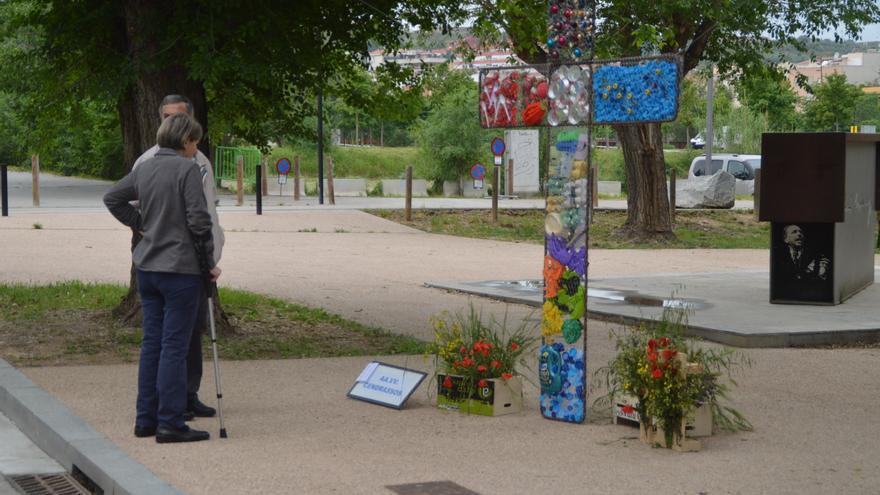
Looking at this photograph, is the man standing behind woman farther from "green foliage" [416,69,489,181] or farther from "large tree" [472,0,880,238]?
"green foliage" [416,69,489,181]

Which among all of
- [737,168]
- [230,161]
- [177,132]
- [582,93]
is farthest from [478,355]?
[737,168]

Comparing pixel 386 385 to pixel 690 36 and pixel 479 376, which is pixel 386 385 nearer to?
pixel 479 376

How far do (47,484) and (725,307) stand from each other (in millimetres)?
A: 8724

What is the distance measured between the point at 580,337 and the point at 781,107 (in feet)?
215

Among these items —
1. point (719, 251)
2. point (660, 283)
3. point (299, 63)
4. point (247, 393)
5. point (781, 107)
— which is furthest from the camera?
point (781, 107)

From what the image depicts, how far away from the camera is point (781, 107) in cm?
6981

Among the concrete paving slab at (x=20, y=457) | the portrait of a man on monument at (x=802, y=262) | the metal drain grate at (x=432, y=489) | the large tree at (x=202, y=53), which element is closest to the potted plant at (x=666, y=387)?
the metal drain grate at (x=432, y=489)

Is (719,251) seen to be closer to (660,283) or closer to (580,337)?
(660,283)

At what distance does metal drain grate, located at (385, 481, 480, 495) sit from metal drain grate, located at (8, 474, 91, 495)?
1638mm

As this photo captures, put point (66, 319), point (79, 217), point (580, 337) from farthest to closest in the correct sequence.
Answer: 1. point (79, 217)
2. point (66, 319)
3. point (580, 337)

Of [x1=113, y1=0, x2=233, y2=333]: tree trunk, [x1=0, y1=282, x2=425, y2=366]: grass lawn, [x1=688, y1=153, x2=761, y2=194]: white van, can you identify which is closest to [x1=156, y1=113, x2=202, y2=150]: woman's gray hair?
[x1=0, y1=282, x2=425, y2=366]: grass lawn

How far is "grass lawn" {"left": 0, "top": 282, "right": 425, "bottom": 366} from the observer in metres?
10.1

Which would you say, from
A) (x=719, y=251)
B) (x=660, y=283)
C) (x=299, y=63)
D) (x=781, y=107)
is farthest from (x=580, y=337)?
(x=781, y=107)

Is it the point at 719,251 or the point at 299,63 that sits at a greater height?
the point at 299,63
